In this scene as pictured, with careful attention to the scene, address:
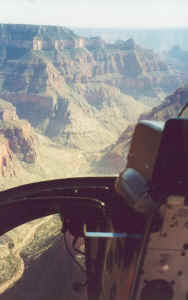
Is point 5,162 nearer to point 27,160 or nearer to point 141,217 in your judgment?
point 27,160

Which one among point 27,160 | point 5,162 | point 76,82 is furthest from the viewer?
point 76,82

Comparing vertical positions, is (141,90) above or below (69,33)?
below

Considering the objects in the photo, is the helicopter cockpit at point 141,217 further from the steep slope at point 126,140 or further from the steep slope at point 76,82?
the steep slope at point 76,82

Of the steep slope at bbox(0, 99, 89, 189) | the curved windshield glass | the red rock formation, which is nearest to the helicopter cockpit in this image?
the curved windshield glass

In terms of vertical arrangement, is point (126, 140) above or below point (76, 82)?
above

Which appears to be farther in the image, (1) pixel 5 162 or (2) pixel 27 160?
(2) pixel 27 160

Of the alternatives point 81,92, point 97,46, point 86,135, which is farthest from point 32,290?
point 97,46

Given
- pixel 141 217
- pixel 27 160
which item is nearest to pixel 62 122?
pixel 27 160

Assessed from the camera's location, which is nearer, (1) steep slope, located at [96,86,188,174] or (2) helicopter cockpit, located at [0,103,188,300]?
(2) helicopter cockpit, located at [0,103,188,300]

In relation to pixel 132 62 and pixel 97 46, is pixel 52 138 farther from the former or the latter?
pixel 97 46

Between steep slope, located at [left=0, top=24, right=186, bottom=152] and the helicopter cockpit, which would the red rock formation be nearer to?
steep slope, located at [left=0, top=24, right=186, bottom=152]

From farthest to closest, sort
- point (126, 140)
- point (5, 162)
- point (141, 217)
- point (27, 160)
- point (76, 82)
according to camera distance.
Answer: point (76, 82) < point (27, 160) < point (126, 140) < point (5, 162) < point (141, 217)
